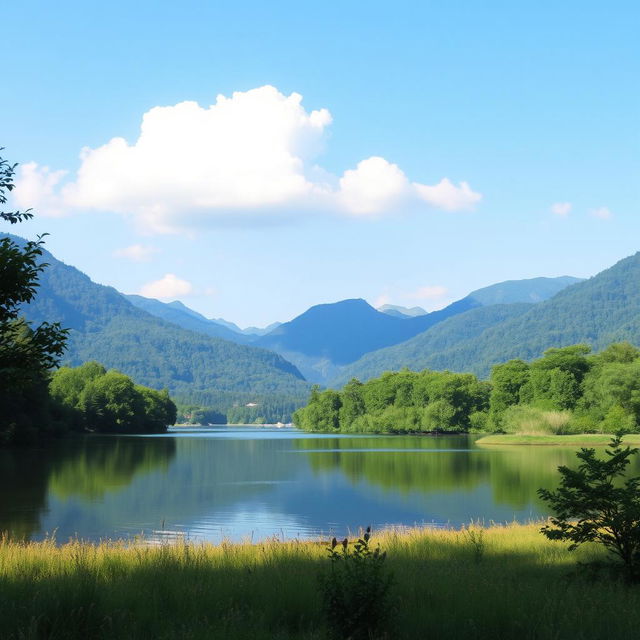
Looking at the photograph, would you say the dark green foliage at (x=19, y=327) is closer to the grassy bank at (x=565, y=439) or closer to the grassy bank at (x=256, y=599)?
the grassy bank at (x=256, y=599)

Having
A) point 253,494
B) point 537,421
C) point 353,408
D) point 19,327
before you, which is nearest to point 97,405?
point 353,408

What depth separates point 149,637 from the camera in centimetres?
974

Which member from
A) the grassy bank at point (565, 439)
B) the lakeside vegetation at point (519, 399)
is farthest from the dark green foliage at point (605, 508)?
the grassy bank at point (565, 439)

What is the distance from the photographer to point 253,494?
4972cm

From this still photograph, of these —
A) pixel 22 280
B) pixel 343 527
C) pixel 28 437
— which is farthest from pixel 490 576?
pixel 28 437

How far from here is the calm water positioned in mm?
34844

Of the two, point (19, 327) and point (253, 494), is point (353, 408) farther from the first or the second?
point (19, 327)

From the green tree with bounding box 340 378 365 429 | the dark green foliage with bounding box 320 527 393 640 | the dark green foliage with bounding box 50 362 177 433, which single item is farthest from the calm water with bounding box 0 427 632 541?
the green tree with bounding box 340 378 365 429

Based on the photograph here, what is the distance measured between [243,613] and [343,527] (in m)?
24.0

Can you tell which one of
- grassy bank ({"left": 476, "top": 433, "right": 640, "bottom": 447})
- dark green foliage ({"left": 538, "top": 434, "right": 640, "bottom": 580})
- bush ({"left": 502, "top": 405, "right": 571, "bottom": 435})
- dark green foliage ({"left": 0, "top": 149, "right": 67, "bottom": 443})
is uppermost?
Answer: dark green foliage ({"left": 0, "top": 149, "right": 67, "bottom": 443})

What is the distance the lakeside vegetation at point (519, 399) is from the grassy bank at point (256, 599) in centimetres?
8404

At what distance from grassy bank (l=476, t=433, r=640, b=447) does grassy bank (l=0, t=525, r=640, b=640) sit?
89390 mm

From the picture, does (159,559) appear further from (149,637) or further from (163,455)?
(163,455)

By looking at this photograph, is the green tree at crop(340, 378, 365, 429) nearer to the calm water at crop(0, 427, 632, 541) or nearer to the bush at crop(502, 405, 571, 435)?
the bush at crop(502, 405, 571, 435)
